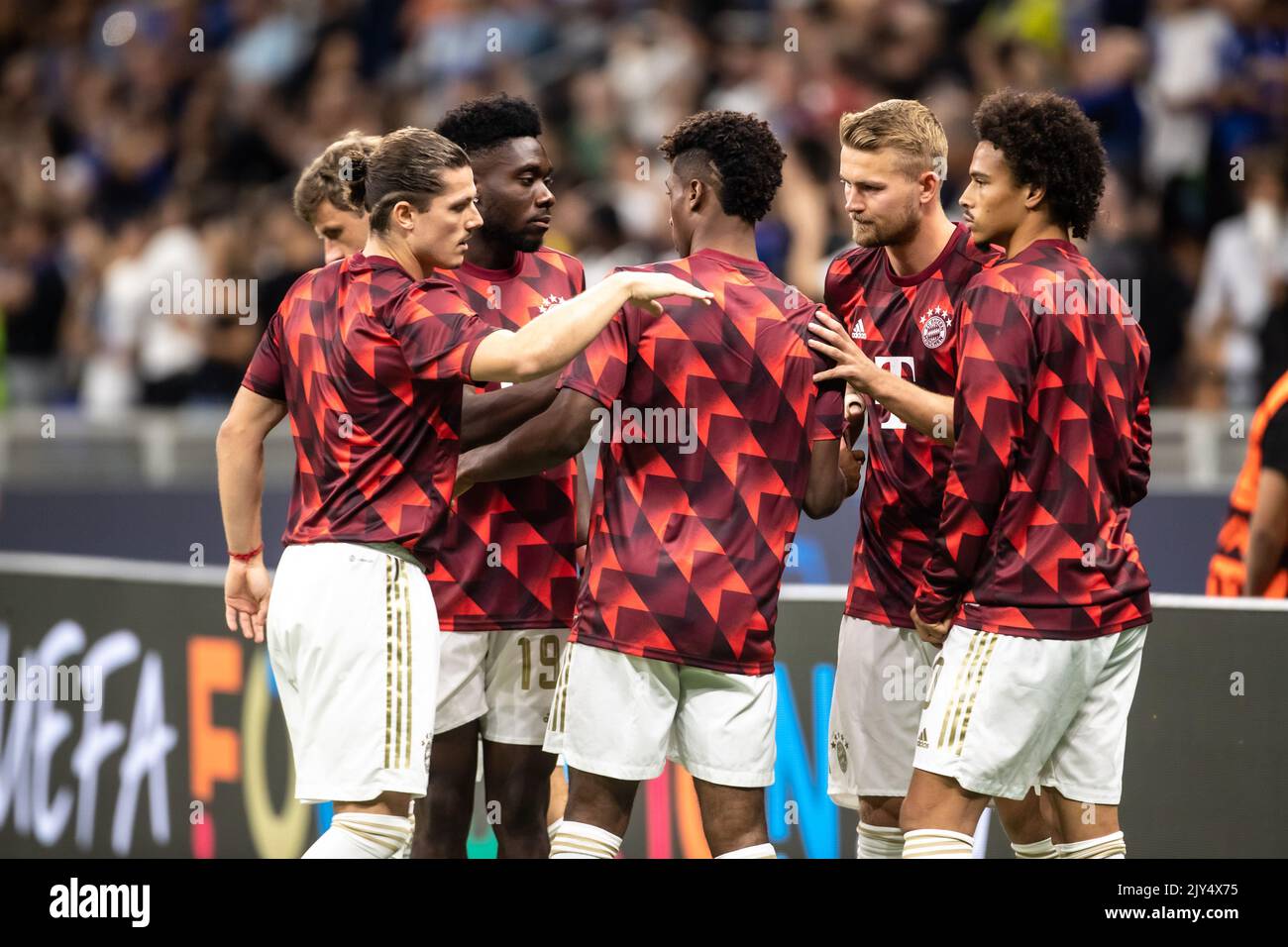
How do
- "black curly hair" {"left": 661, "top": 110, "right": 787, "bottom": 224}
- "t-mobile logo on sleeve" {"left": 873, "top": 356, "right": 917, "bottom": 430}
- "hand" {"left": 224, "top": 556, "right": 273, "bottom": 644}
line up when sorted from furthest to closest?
"hand" {"left": 224, "top": 556, "right": 273, "bottom": 644} < "t-mobile logo on sleeve" {"left": 873, "top": 356, "right": 917, "bottom": 430} < "black curly hair" {"left": 661, "top": 110, "right": 787, "bottom": 224}

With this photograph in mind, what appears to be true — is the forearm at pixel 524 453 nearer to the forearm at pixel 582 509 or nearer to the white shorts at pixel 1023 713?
the forearm at pixel 582 509

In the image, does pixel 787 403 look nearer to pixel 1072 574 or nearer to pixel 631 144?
pixel 1072 574

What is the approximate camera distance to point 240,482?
14.7 ft

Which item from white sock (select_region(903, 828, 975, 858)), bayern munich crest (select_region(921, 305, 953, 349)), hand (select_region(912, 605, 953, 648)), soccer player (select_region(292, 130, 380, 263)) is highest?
soccer player (select_region(292, 130, 380, 263))

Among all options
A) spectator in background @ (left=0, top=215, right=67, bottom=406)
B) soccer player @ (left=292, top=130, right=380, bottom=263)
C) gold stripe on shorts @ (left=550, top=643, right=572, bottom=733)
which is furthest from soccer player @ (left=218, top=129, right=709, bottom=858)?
spectator in background @ (left=0, top=215, right=67, bottom=406)

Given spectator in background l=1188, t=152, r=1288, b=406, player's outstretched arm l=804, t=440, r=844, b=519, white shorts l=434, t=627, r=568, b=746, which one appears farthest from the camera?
spectator in background l=1188, t=152, r=1288, b=406

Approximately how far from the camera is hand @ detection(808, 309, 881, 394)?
4262mm

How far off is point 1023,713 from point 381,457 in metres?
1.59

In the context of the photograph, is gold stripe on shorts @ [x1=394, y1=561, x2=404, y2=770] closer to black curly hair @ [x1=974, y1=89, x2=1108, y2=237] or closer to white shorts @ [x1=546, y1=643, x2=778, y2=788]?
white shorts @ [x1=546, y1=643, x2=778, y2=788]

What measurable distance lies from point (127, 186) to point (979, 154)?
969 cm

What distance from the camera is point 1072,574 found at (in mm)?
4105

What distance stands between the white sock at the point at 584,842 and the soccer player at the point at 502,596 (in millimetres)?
658

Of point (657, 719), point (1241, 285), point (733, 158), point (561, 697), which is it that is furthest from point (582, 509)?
point (1241, 285)

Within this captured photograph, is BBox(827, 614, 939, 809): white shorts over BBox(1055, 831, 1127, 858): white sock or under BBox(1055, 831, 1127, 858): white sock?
over
